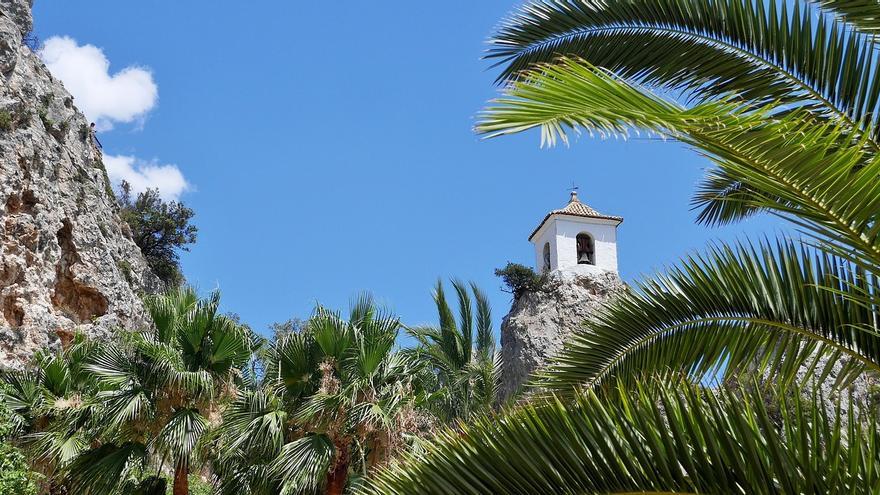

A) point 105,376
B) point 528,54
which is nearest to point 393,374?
point 105,376

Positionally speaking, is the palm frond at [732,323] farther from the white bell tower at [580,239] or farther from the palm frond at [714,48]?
the white bell tower at [580,239]

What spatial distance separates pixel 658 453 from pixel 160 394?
352 inches

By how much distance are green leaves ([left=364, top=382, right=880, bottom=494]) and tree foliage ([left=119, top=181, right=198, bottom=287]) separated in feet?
110

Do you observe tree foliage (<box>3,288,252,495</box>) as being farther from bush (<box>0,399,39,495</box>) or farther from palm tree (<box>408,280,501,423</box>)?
palm tree (<box>408,280,501,423</box>)

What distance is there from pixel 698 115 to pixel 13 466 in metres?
10.1

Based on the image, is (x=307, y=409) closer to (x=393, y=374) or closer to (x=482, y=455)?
(x=393, y=374)

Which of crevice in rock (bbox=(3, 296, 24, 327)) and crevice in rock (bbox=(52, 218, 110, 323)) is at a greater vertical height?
crevice in rock (bbox=(52, 218, 110, 323))

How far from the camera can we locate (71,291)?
2452 cm

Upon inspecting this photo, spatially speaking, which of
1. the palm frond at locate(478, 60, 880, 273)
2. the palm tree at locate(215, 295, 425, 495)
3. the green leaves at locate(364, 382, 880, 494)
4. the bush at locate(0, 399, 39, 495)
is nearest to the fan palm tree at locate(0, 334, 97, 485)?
the bush at locate(0, 399, 39, 495)

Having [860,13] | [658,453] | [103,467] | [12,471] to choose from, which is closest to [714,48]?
[860,13]

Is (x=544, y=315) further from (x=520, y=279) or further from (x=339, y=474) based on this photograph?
(x=339, y=474)

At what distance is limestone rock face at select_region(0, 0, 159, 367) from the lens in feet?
71.3

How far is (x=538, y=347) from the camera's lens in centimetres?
2273

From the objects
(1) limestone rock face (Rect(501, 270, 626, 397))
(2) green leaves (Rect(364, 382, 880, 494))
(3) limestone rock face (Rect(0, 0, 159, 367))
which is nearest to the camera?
(2) green leaves (Rect(364, 382, 880, 494))
